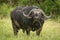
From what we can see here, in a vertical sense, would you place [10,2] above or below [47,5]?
below

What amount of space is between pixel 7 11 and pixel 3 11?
0.39 m

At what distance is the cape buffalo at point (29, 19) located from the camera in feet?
34.0

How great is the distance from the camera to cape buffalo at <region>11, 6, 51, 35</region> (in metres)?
10.4

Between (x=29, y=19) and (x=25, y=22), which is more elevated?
(x=29, y=19)

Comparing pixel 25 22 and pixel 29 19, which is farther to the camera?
pixel 25 22

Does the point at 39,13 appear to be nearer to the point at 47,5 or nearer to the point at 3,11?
the point at 47,5

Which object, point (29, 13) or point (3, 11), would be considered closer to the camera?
point (29, 13)

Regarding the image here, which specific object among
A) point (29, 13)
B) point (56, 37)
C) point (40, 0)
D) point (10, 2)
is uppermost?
point (29, 13)

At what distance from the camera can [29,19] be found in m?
10.8

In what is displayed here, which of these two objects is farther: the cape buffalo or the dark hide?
the dark hide

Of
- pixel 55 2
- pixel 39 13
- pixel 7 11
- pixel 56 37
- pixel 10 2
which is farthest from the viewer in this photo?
pixel 10 2

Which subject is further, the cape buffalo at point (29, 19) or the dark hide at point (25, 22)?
the dark hide at point (25, 22)

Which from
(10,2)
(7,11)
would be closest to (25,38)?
(7,11)

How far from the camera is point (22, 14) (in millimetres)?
11227
